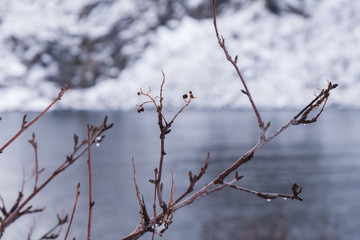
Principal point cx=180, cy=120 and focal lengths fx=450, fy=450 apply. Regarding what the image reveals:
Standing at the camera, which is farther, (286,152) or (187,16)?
(187,16)

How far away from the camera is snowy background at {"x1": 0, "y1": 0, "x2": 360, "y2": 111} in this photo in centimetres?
13362

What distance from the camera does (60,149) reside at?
60719 mm

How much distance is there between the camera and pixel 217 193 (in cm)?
3534

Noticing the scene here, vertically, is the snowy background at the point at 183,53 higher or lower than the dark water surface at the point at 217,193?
higher

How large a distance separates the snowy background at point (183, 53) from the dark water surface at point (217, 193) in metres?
67.2

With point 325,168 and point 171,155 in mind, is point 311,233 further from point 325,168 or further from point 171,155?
point 171,155

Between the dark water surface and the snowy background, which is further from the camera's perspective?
the snowy background

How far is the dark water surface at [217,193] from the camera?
24859mm

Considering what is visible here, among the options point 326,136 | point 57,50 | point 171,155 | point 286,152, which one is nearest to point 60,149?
point 171,155

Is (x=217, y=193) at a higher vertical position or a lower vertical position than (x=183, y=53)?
lower

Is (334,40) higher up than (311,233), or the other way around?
(334,40)

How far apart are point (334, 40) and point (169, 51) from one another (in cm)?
5038

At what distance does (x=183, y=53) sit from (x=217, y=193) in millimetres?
106953

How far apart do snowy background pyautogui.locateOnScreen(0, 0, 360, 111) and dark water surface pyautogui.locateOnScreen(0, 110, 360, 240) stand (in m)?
67.2
